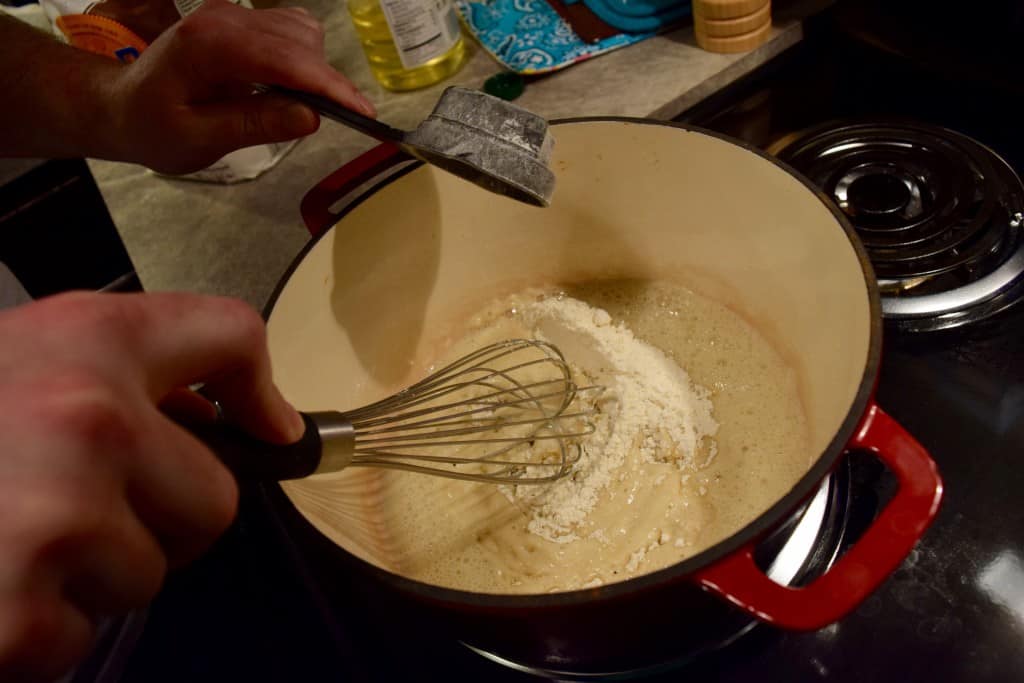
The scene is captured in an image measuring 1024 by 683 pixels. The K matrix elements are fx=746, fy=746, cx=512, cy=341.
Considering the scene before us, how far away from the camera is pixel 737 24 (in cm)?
77

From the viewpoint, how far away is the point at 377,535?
0.61 meters

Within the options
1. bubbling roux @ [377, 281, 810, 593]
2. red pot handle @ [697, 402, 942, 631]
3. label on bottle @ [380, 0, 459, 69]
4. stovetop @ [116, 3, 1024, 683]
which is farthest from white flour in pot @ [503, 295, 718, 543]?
label on bottle @ [380, 0, 459, 69]

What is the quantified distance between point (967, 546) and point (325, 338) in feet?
1.66

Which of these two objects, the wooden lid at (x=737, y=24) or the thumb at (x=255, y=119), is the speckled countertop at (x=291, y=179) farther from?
the thumb at (x=255, y=119)

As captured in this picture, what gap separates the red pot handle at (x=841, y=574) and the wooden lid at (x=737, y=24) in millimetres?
545

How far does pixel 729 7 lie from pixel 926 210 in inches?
11.3

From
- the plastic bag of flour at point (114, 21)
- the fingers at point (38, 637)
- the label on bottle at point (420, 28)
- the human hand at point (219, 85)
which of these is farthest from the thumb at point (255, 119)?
the fingers at point (38, 637)

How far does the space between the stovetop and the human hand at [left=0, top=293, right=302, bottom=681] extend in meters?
0.29

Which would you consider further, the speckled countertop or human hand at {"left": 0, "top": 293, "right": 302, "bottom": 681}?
the speckled countertop

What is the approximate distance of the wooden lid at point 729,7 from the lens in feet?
2.47

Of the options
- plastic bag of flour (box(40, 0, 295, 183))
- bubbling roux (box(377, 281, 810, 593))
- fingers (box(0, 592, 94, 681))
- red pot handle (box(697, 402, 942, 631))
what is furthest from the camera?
plastic bag of flour (box(40, 0, 295, 183))

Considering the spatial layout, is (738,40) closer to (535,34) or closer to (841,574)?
(535,34)

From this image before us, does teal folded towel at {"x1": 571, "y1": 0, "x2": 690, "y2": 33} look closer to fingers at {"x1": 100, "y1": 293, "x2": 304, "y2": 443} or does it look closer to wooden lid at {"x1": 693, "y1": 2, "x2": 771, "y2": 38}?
wooden lid at {"x1": 693, "y1": 2, "x2": 771, "y2": 38}

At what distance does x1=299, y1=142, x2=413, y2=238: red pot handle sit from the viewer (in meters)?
0.63
